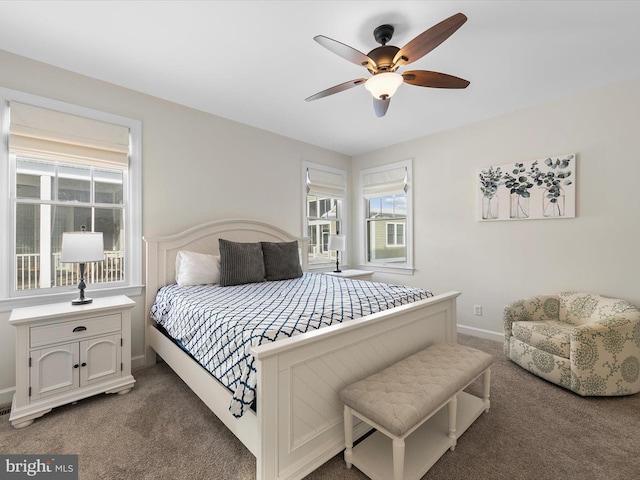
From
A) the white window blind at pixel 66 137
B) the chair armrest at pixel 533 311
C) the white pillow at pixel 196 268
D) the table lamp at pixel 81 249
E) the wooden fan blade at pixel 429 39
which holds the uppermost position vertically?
the wooden fan blade at pixel 429 39

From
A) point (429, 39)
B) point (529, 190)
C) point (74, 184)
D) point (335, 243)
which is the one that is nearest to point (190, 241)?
point (74, 184)

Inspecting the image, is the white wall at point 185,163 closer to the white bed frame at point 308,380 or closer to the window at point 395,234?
the white bed frame at point 308,380

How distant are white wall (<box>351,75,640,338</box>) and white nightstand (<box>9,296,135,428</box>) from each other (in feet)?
11.3

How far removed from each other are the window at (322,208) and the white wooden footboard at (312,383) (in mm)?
2582

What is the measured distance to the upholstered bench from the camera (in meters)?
1.33

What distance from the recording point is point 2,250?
2.17 m

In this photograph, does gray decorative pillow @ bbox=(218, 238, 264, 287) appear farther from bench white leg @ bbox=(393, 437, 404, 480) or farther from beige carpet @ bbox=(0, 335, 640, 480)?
bench white leg @ bbox=(393, 437, 404, 480)

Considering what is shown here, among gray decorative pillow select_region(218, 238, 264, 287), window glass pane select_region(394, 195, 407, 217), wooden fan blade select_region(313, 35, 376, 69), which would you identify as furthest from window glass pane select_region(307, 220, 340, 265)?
wooden fan blade select_region(313, 35, 376, 69)

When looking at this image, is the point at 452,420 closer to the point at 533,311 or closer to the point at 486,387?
the point at 486,387

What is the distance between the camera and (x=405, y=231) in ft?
14.0

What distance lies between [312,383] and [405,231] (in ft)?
10.5

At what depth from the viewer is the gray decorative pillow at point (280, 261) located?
3.13 meters

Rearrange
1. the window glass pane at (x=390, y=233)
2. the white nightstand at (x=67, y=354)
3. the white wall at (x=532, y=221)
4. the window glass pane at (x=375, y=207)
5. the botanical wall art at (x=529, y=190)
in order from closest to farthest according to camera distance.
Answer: the white nightstand at (x=67, y=354) → the white wall at (x=532, y=221) → the botanical wall art at (x=529, y=190) → the window glass pane at (x=390, y=233) → the window glass pane at (x=375, y=207)

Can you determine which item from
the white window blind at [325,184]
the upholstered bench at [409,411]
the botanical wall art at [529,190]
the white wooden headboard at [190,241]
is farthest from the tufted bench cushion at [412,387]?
the white window blind at [325,184]
